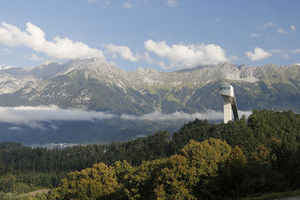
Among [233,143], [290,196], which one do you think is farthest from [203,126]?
[290,196]

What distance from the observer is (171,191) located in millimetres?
67625

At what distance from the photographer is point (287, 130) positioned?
14075 cm

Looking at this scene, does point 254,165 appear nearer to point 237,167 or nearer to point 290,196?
point 237,167

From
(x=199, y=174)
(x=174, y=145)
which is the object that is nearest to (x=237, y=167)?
A: (x=199, y=174)

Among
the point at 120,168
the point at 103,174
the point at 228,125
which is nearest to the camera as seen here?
A: the point at 103,174

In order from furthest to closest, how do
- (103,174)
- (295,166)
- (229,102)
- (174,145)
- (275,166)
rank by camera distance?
(174,145), (229,102), (103,174), (275,166), (295,166)

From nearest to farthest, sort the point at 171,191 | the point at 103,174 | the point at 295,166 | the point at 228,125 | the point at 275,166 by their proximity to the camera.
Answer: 1. the point at 171,191
2. the point at 295,166
3. the point at 275,166
4. the point at 103,174
5. the point at 228,125

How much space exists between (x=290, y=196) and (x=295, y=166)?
74.7 feet

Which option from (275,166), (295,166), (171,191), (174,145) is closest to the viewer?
(171,191)

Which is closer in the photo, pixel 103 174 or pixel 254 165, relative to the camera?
pixel 254 165

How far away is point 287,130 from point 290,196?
96762 millimetres

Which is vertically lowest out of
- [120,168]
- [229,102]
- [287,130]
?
[120,168]

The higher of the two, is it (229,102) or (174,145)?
(229,102)

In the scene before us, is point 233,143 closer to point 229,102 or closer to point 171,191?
point 229,102
